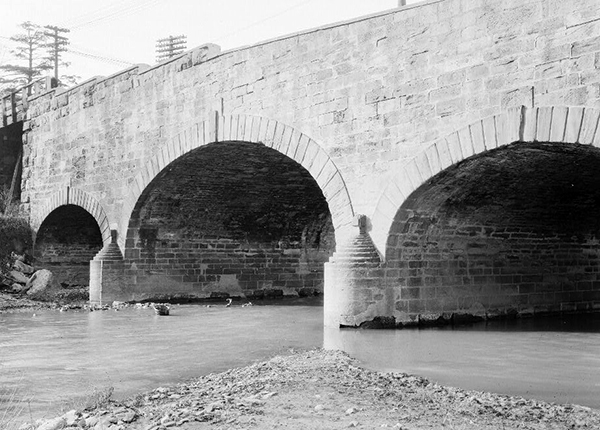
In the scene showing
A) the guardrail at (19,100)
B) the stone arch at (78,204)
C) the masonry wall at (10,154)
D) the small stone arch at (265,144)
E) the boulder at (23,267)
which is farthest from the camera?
the masonry wall at (10,154)

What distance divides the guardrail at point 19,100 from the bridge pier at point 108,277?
642 cm

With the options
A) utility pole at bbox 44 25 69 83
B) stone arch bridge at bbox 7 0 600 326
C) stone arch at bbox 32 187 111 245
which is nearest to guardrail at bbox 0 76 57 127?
stone arch bridge at bbox 7 0 600 326

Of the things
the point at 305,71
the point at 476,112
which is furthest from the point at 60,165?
the point at 476,112

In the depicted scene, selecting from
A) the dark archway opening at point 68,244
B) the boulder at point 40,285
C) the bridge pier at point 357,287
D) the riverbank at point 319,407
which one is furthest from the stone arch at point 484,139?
the dark archway opening at point 68,244

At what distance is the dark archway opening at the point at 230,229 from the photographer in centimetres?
1470

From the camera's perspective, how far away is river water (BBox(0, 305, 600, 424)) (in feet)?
20.8

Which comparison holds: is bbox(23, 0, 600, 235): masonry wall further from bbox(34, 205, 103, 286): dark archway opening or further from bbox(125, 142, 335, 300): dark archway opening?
bbox(34, 205, 103, 286): dark archway opening

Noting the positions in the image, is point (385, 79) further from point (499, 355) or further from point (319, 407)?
point (319, 407)

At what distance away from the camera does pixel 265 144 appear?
39.5 ft

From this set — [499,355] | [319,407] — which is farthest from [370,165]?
[319,407]

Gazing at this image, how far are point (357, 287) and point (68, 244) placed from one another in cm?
1228

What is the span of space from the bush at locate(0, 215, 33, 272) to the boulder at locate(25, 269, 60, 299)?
7.08 ft

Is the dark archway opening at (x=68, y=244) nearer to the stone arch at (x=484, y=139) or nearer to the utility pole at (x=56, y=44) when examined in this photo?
the stone arch at (x=484, y=139)

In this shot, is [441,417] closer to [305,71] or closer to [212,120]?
[305,71]
